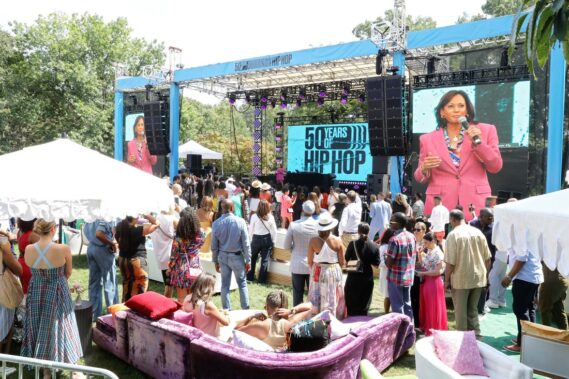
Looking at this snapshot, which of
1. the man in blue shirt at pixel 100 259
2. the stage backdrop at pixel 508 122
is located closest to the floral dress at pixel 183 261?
the man in blue shirt at pixel 100 259

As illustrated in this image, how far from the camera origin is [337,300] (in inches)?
195

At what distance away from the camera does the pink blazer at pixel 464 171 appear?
10883 millimetres

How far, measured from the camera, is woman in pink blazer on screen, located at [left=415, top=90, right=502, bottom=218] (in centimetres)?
1095

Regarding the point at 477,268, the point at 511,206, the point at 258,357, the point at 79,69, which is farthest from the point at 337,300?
the point at 79,69

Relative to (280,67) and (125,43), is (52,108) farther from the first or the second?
(280,67)

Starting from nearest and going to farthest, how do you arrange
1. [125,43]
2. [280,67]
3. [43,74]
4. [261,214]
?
1. [261,214]
2. [280,67]
3. [43,74]
4. [125,43]

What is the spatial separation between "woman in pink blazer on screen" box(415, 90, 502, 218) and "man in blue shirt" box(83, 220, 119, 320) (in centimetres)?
833

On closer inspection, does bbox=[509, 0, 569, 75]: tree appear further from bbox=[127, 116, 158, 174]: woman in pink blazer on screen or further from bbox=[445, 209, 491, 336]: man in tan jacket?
bbox=[127, 116, 158, 174]: woman in pink blazer on screen

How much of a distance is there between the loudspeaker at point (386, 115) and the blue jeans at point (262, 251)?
219 inches

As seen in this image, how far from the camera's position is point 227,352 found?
3322 millimetres

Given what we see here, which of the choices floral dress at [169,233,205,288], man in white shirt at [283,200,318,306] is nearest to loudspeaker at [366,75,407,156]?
man in white shirt at [283,200,318,306]

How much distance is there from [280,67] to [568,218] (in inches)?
460

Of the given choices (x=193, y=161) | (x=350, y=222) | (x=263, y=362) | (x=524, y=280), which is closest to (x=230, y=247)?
(x=263, y=362)

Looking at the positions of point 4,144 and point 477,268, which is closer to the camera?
point 477,268
